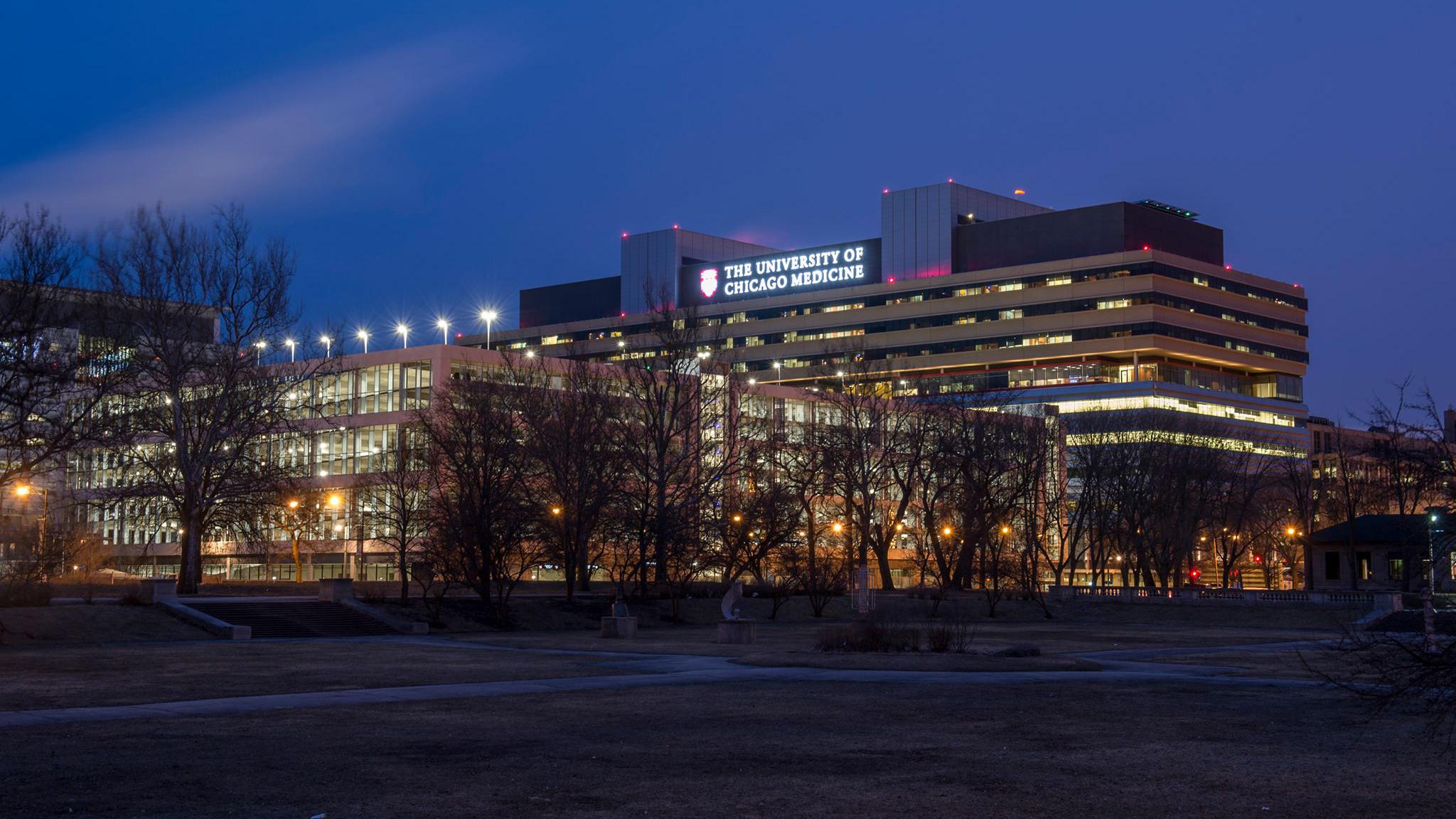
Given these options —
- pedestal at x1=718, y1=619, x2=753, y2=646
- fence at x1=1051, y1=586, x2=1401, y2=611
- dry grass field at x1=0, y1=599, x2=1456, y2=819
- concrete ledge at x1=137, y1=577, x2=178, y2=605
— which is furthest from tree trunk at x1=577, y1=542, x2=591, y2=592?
dry grass field at x1=0, y1=599, x2=1456, y2=819

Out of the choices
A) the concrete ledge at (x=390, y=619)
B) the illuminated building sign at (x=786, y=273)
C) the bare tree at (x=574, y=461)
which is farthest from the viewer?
the illuminated building sign at (x=786, y=273)

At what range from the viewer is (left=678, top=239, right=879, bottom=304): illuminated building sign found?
586 feet

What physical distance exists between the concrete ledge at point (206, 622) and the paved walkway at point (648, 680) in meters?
14.3

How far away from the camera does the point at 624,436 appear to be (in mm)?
73812

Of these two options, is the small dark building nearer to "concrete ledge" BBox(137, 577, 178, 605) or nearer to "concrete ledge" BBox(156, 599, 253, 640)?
"concrete ledge" BBox(156, 599, 253, 640)

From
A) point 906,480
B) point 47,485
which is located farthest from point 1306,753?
point 47,485

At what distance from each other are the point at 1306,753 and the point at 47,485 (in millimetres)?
90827

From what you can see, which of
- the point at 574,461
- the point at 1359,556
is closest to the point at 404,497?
the point at 574,461

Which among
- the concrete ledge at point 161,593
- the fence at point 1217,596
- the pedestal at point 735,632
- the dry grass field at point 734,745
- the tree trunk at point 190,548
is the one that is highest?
the tree trunk at point 190,548

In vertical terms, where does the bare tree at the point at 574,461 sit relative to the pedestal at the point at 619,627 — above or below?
above

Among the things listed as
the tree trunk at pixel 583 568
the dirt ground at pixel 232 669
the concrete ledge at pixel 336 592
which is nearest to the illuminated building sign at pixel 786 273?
the tree trunk at pixel 583 568

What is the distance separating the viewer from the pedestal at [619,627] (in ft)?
169

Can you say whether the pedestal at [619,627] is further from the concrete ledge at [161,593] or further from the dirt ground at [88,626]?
the concrete ledge at [161,593]

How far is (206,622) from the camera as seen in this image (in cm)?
4997
